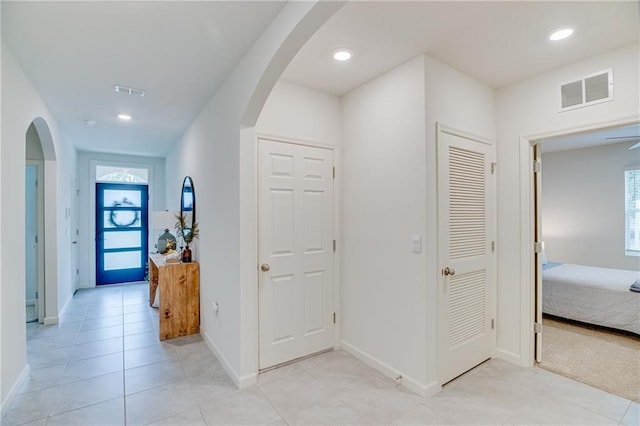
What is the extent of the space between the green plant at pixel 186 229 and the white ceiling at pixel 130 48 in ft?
4.33

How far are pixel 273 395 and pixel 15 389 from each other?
1.88m

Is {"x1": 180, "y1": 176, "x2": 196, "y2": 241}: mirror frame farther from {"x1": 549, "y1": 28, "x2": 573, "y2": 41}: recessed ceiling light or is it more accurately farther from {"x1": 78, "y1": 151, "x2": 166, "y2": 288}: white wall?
{"x1": 549, "y1": 28, "x2": 573, "y2": 41}: recessed ceiling light

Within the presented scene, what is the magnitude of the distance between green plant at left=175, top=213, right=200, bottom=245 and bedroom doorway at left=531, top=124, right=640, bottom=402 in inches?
140

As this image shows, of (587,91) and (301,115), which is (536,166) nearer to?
(587,91)

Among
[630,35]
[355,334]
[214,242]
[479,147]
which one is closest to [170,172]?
[214,242]

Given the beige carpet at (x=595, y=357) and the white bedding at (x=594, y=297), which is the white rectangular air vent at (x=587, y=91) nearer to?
the beige carpet at (x=595, y=357)

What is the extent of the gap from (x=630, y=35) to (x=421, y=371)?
9.08ft

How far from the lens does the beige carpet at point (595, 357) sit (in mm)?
2516

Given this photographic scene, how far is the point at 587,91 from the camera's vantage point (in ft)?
8.13

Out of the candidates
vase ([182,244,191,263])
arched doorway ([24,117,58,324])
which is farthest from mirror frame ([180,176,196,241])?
arched doorway ([24,117,58,324])

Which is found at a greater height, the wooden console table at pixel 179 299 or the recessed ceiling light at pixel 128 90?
the recessed ceiling light at pixel 128 90

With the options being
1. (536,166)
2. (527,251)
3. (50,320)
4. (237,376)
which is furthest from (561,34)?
(50,320)

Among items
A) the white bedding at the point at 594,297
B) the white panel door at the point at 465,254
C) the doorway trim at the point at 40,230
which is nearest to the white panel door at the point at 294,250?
the white panel door at the point at 465,254

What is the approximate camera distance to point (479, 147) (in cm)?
282
